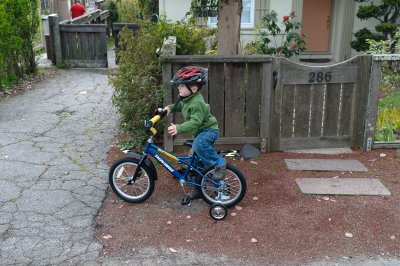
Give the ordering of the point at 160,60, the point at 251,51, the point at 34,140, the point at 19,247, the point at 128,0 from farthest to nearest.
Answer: the point at 128,0
the point at 251,51
the point at 34,140
the point at 160,60
the point at 19,247

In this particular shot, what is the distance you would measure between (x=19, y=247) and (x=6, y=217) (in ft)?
2.10

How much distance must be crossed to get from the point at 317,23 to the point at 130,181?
468 inches

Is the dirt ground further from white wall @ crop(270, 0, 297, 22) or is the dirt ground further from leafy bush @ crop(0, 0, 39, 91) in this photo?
white wall @ crop(270, 0, 297, 22)

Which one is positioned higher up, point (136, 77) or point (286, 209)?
point (136, 77)

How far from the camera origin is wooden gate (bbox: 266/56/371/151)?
20.5 feet

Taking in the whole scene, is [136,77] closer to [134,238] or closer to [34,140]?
[34,140]

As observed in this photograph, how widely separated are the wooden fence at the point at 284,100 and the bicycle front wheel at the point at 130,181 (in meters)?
1.20

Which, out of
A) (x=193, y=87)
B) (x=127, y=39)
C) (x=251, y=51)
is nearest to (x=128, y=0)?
(x=251, y=51)

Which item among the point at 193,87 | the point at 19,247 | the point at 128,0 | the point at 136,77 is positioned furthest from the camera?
the point at 128,0

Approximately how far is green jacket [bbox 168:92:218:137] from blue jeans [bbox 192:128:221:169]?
73mm

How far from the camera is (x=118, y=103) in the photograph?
6.62 metres

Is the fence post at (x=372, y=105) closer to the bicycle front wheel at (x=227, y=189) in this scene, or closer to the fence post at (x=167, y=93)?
the bicycle front wheel at (x=227, y=189)

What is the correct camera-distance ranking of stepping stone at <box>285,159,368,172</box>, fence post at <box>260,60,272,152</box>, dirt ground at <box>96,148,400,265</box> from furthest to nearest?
fence post at <box>260,60,272,152</box> < stepping stone at <box>285,159,368,172</box> < dirt ground at <box>96,148,400,265</box>

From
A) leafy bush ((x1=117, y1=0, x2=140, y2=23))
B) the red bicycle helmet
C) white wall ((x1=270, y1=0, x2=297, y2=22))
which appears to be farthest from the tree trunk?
leafy bush ((x1=117, y1=0, x2=140, y2=23))
